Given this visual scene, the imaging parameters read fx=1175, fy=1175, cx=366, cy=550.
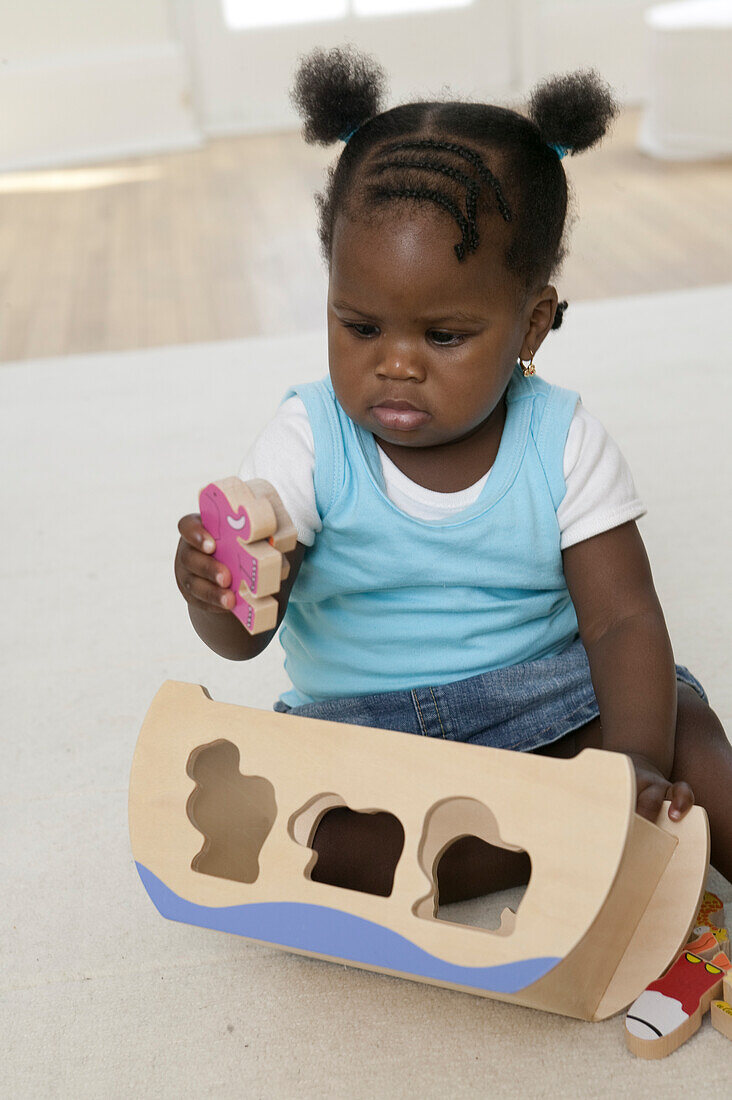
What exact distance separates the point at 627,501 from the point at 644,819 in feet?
0.77

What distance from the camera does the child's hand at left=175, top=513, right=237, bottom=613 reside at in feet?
2.11

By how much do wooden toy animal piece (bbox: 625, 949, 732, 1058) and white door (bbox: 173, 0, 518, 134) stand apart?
120 inches

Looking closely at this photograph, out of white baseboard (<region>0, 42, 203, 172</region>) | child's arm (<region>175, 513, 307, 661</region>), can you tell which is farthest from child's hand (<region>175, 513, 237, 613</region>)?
white baseboard (<region>0, 42, 203, 172</region>)

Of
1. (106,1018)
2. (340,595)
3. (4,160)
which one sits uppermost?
(340,595)

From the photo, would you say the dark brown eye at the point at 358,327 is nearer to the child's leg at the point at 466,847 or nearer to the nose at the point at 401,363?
the nose at the point at 401,363

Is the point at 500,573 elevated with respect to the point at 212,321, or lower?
elevated

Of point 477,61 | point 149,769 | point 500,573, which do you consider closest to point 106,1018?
point 149,769

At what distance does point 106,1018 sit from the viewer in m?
0.69

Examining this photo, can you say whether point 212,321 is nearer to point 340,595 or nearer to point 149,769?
point 340,595

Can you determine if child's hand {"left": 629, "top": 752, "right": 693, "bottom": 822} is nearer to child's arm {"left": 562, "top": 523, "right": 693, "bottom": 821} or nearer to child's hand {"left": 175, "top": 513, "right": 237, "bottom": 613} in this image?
child's arm {"left": 562, "top": 523, "right": 693, "bottom": 821}

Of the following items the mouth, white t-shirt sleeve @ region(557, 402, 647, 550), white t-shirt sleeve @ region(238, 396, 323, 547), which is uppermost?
the mouth

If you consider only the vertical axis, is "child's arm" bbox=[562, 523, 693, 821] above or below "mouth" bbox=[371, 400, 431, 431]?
below

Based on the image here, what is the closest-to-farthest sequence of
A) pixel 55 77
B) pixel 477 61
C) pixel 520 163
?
pixel 520 163 → pixel 55 77 → pixel 477 61

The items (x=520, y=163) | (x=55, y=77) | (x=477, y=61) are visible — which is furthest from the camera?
(x=477, y=61)
